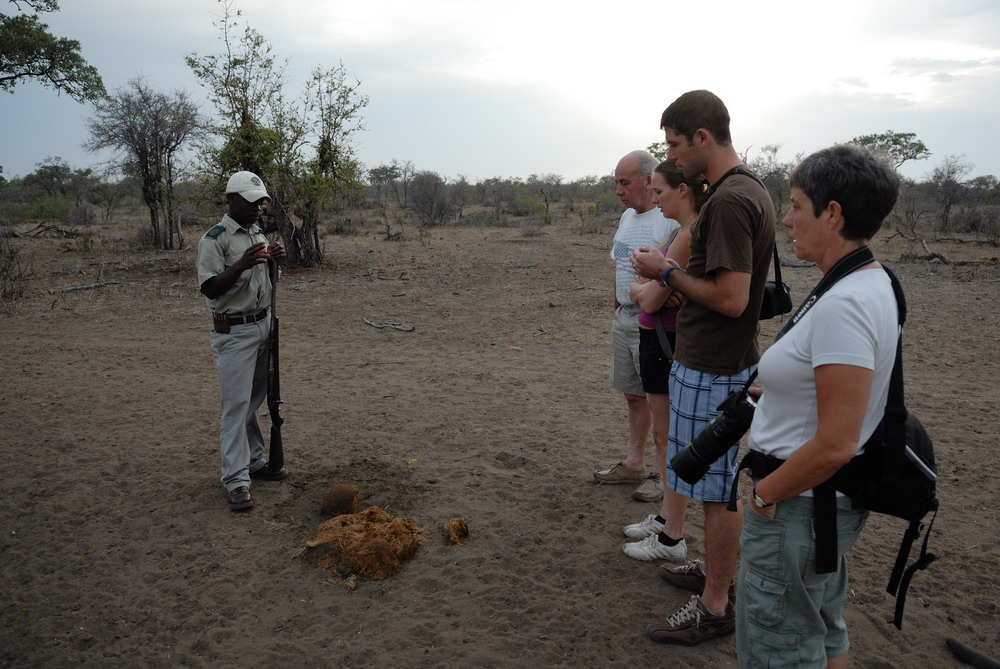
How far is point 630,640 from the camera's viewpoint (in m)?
2.75

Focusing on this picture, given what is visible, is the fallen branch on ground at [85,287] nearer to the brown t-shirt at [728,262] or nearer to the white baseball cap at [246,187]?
the white baseball cap at [246,187]

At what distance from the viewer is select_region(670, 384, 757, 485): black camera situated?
1.96 metres

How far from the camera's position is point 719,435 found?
78.4 inches

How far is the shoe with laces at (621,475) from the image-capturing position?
4133 mm

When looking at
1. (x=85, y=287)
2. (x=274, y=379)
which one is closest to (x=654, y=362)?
(x=274, y=379)

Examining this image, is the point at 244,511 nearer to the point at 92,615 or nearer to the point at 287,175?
the point at 92,615

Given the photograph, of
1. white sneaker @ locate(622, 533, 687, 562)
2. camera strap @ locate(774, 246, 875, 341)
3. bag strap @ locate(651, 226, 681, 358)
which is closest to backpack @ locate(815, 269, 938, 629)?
camera strap @ locate(774, 246, 875, 341)

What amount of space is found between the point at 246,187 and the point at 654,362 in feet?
8.29

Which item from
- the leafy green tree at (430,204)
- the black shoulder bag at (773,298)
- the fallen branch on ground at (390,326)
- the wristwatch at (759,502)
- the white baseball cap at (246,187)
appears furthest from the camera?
the leafy green tree at (430,204)

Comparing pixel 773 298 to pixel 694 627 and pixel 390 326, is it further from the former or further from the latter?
pixel 390 326

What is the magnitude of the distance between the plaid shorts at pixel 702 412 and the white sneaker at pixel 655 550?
0.69m

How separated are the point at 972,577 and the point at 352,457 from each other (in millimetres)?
3686

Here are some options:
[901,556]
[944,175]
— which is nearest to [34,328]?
[901,556]

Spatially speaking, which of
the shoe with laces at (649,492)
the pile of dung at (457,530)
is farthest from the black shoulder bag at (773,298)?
the pile of dung at (457,530)
